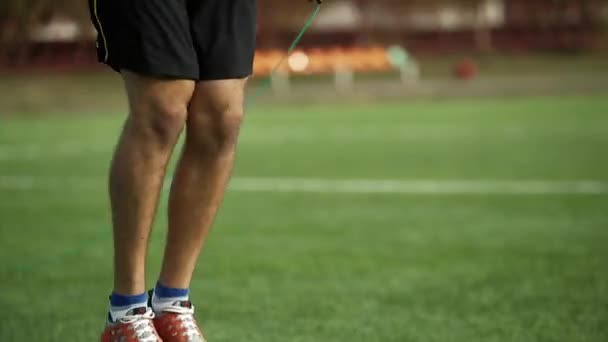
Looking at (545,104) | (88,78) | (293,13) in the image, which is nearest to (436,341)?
(545,104)

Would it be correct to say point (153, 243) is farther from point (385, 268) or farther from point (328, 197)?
point (328, 197)

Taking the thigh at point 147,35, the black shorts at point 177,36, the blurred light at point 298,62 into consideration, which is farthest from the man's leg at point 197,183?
the blurred light at point 298,62

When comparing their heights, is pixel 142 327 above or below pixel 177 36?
below

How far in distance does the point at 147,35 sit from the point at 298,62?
104 feet

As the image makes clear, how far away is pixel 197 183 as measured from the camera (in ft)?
10.4

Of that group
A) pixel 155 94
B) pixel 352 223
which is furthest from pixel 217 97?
pixel 352 223

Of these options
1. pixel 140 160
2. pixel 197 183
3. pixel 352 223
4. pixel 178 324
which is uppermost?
pixel 140 160

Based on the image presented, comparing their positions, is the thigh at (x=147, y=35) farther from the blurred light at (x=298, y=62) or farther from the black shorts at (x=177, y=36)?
the blurred light at (x=298, y=62)

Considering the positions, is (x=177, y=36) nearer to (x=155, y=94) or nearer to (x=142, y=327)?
(x=155, y=94)

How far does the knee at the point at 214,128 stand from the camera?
3.09 m

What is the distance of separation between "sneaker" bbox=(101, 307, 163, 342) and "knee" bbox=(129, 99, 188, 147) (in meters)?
0.47

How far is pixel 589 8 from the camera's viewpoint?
145ft

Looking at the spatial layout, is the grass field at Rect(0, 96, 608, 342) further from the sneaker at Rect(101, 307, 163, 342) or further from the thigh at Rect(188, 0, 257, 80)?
the thigh at Rect(188, 0, 257, 80)

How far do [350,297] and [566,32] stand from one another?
4124 centimetres
